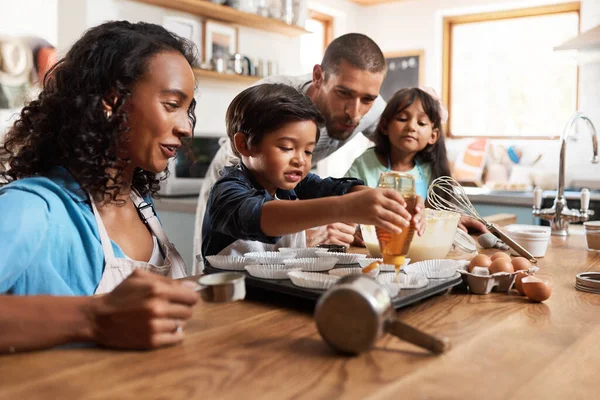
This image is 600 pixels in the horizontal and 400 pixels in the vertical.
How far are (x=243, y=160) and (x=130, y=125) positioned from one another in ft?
1.46

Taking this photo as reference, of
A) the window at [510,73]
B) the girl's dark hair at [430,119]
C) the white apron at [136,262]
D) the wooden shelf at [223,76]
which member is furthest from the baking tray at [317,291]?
the window at [510,73]

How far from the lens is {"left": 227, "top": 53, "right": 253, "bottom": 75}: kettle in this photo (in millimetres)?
3986

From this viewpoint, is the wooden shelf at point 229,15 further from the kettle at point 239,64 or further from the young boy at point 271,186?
the young boy at point 271,186

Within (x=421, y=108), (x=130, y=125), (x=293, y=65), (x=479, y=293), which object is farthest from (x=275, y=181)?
(x=293, y=65)

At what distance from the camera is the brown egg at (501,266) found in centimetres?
109

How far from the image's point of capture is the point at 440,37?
19.6 feet

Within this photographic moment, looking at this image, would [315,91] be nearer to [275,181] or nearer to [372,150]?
[372,150]

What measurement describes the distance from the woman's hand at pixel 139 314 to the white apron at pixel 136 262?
316 millimetres

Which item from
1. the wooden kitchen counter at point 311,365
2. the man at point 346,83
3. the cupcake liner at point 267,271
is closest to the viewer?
the wooden kitchen counter at point 311,365

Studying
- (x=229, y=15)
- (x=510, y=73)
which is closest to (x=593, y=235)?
(x=229, y=15)

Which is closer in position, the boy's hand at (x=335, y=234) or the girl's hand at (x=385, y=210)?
the girl's hand at (x=385, y=210)

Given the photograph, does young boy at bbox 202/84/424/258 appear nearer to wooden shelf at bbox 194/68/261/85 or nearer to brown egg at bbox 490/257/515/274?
brown egg at bbox 490/257/515/274

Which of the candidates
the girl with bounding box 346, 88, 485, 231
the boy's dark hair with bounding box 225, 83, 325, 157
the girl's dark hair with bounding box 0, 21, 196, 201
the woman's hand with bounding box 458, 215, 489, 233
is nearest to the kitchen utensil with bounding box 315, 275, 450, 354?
the girl's dark hair with bounding box 0, 21, 196, 201

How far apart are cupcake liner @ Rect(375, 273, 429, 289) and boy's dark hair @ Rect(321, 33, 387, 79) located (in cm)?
126
